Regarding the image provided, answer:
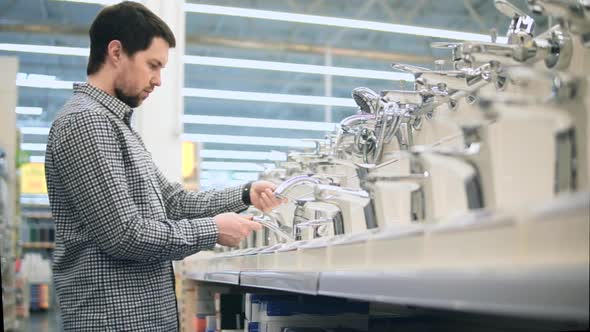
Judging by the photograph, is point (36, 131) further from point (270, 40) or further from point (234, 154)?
point (270, 40)

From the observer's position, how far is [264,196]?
2.45 metres

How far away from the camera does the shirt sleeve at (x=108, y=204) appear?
6.09 ft

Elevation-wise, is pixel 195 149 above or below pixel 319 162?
above

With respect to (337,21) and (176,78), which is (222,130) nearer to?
(337,21)

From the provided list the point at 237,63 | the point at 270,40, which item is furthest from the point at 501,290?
the point at 270,40

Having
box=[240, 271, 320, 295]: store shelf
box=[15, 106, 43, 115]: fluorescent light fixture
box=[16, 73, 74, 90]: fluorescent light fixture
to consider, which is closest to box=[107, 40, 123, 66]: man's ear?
box=[240, 271, 320, 295]: store shelf

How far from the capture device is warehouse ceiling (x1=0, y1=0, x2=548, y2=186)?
9.88 meters

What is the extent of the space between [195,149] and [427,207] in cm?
536

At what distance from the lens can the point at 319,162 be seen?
238 cm

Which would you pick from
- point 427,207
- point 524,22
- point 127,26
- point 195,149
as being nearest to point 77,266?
point 127,26

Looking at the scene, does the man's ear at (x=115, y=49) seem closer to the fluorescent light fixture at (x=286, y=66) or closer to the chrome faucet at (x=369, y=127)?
the chrome faucet at (x=369, y=127)

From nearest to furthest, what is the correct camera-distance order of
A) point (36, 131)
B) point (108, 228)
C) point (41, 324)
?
point (108, 228)
point (41, 324)
point (36, 131)

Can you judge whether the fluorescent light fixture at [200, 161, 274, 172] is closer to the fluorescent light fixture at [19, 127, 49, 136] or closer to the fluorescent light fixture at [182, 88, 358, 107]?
the fluorescent light fixture at [19, 127, 49, 136]

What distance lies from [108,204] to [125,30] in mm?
585
